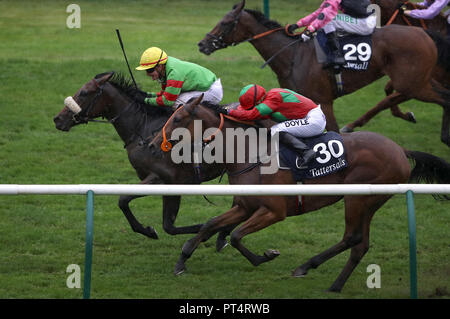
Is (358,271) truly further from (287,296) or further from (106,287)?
(106,287)

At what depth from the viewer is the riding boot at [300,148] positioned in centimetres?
621

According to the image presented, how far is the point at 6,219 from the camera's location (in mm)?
8062

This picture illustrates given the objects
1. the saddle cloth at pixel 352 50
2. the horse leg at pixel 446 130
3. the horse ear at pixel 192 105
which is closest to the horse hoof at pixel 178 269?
the horse ear at pixel 192 105

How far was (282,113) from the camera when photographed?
21.4ft

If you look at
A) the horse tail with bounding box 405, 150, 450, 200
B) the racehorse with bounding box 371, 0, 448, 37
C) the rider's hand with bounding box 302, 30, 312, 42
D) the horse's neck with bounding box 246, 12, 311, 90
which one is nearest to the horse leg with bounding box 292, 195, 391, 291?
the horse tail with bounding box 405, 150, 450, 200

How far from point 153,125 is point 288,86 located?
7.56ft

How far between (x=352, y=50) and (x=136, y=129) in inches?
113

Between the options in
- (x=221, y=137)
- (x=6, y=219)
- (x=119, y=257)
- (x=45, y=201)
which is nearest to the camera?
(x=221, y=137)

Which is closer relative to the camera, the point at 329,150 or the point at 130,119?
the point at 329,150

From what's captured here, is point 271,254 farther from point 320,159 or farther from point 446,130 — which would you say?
point 446,130

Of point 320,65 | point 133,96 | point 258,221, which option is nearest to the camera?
point 258,221

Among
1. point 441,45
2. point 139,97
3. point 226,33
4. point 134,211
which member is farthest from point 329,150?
point 441,45

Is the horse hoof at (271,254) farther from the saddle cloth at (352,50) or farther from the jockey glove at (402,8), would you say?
the jockey glove at (402,8)
